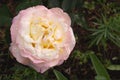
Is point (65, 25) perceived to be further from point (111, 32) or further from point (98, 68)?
point (111, 32)

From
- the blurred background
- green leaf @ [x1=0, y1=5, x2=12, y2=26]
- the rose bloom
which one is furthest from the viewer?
the blurred background

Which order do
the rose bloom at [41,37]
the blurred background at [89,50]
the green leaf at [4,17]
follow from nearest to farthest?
1. the rose bloom at [41,37]
2. the green leaf at [4,17]
3. the blurred background at [89,50]

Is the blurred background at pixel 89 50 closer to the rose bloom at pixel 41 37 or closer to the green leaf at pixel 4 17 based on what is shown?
the green leaf at pixel 4 17

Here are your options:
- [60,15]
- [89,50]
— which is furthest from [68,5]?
[89,50]

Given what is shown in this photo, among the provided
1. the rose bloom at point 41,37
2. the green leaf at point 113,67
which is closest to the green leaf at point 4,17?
the rose bloom at point 41,37

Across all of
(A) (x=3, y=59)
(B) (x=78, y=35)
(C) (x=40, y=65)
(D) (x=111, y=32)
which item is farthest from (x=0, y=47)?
(C) (x=40, y=65)

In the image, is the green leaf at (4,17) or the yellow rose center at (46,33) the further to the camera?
the green leaf at (4,17)

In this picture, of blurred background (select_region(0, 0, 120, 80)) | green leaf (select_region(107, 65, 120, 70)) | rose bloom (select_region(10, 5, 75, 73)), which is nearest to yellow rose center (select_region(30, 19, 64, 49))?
rose bloom (select_region(10, 5, 75, 73))

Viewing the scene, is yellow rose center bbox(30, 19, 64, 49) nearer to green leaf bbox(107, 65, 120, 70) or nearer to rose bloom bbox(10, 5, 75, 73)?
rose bloom bbox(10, 5, 75, 73)
